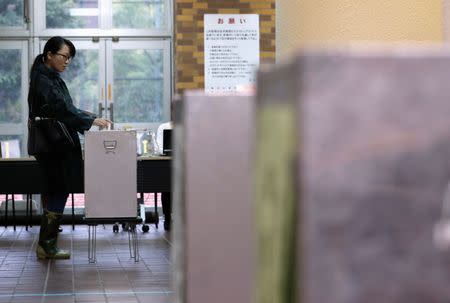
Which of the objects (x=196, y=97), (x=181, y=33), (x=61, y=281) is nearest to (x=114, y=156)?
(x=61, y=281)

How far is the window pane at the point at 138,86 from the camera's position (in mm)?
10484

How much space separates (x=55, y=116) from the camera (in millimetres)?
5906

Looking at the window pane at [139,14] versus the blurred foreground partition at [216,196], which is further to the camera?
the window pane at [139,14]

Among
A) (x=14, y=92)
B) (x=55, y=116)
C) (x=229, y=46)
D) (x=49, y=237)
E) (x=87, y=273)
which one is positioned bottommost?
(x=87, y=273)

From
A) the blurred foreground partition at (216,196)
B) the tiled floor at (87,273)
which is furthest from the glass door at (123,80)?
the blurred foreground partition at (216,196)

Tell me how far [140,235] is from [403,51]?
24.2 ft

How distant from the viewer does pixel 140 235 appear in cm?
831

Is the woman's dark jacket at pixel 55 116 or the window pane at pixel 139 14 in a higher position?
the window pane at pixel 139 14

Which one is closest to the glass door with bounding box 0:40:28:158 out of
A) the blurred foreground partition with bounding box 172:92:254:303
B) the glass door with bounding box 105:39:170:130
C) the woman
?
the glass door with bounding box 105:39:170:130

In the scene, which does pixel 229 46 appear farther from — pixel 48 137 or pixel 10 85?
pixel 48 137

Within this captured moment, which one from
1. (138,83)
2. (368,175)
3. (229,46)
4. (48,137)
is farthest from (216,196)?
(138,83)

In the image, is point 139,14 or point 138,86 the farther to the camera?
point 138,86

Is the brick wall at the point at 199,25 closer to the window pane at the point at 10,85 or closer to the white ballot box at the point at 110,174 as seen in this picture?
the window pane at the point at 10,85

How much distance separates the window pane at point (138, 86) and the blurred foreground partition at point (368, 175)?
9505 millimetres
